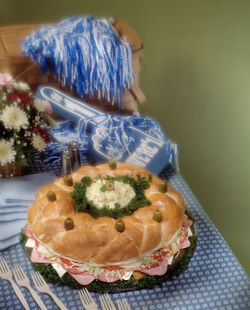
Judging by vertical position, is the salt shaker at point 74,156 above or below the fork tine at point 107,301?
above

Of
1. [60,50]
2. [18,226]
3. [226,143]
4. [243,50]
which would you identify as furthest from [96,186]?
[243,50]

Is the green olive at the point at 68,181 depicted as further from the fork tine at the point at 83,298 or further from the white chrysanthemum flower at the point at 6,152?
the fork tine at the point at 83,298

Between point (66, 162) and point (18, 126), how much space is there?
0.24 meters

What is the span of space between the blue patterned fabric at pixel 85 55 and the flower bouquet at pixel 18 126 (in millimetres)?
265

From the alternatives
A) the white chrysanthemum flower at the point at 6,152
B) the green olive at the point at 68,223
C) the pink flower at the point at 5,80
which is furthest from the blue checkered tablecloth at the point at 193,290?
the pink flower at the point at 5,80

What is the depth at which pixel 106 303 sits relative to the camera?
100cm

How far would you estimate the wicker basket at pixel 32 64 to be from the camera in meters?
1.59

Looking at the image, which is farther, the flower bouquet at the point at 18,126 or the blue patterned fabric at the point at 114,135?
the blue patterned fabric at the point at 114,135

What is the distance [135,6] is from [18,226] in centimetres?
187

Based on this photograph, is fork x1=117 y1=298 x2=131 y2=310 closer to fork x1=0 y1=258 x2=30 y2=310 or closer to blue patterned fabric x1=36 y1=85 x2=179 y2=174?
fork x1=0 y1=258 x2=30 y2=310

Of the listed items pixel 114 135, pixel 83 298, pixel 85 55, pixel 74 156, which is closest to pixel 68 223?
pixel 83 298

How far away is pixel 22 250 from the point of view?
1.16 m

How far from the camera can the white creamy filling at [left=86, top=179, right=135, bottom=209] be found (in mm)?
1117

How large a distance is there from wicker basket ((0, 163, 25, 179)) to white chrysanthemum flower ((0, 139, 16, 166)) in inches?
3.8
